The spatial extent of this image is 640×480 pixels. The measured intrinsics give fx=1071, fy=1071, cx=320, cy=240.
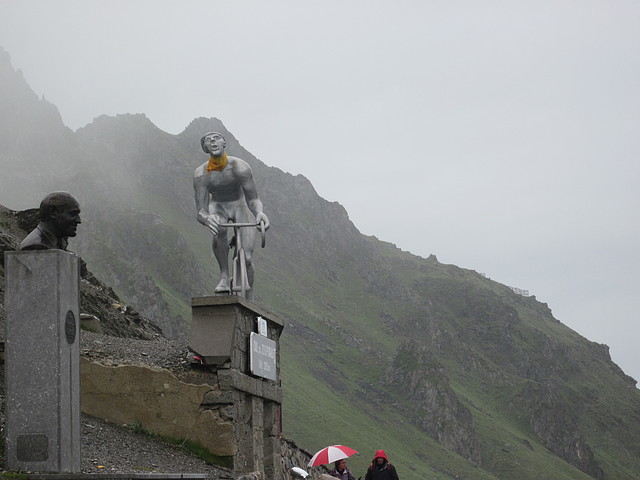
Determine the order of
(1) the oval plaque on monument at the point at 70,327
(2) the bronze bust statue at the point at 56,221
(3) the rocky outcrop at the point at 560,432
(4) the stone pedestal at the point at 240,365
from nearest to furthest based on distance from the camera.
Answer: (1) the oval plaque on monument at the point at 70,327, (2) the bronze bust statue at the point at 56,221, (4) the stone pedestal at the point at 240,365, (3) the rocky outcrop at the point at 560,432

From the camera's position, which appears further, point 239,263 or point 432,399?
point 432,399

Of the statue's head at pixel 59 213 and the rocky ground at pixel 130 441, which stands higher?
the statue's head at pixel 59 213

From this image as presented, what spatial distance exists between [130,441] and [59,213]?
4.73 m

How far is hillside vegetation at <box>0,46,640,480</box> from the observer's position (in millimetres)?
115125

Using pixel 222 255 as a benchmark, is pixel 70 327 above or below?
below

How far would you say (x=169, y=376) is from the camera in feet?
54.0

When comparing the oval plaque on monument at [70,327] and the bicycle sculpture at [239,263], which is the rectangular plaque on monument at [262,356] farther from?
the oval plaque on monument at [70,327]


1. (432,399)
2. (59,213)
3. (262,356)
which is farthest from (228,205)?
(432,399)

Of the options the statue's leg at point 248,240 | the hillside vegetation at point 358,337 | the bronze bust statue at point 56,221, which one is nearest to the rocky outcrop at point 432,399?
the hillside vegetation at point 358,337

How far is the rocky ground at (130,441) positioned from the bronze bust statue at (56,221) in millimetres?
2385

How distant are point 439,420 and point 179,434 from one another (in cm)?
11193

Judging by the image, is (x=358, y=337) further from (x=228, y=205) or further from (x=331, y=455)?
(x=331, y=455)

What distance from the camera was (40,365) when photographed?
37.3 feet

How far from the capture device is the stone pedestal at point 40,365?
36.9 feet
